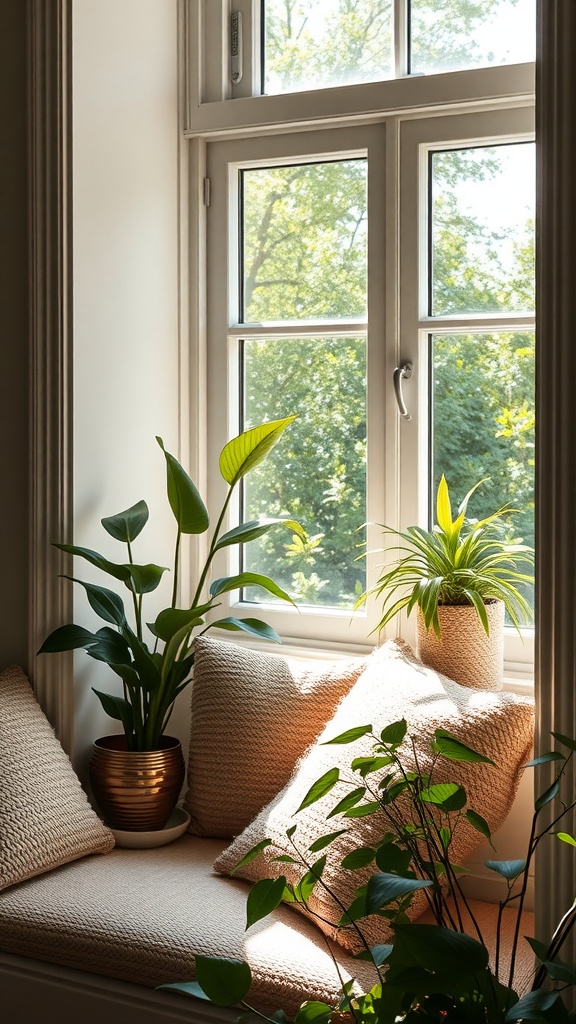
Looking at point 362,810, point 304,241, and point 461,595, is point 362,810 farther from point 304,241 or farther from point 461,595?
point 304,241

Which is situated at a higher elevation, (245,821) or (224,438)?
(224,438)

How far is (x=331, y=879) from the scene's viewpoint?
1.85 meters

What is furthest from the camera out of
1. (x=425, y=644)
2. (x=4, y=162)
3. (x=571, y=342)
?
(x=4, y=162)

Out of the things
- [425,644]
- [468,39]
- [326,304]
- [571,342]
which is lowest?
[425,644]

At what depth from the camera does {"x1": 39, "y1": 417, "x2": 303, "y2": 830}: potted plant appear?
7.47 feet

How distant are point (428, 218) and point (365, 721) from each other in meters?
1.27

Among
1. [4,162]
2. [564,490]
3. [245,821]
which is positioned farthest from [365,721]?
[4,162]

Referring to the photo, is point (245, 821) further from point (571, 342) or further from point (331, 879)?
point (571, 342)

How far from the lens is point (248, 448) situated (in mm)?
2348

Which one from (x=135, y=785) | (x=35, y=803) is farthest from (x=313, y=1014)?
(x=135, y=785)

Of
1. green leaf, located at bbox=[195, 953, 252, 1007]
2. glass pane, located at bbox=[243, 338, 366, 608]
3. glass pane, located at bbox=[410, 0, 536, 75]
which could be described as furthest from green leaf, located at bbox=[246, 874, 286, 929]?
glass pane, located at bbox=[410, 0, 536, 75]

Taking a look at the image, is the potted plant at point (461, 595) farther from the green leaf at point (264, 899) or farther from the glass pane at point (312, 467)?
the green leaf at point (264, 899)

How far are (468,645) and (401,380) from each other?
70 centimetres

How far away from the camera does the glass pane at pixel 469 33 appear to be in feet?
7.72
